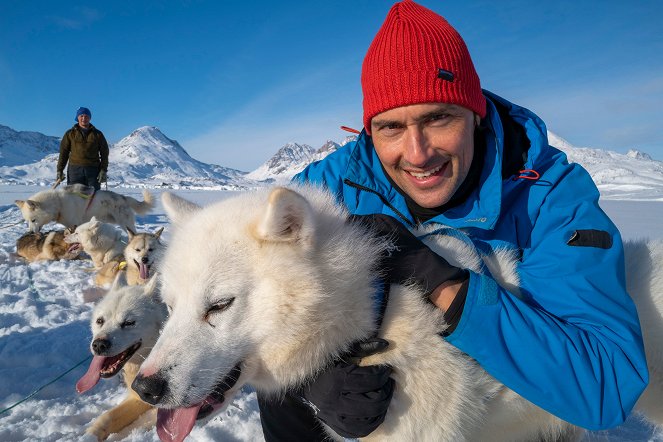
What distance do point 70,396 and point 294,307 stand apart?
2362 mm

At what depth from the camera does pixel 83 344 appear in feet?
11.2

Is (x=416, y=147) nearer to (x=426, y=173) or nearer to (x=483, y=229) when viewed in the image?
(x=426, y=173)

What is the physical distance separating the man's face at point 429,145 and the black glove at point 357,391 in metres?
0.77

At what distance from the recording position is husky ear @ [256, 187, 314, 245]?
124cm

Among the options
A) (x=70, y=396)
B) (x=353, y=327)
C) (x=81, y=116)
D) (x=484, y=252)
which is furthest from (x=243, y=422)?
(x=81, y=116)

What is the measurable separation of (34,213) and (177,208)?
27.4 feet

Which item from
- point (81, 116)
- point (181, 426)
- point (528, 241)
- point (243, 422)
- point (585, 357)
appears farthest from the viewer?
point (81, 116)

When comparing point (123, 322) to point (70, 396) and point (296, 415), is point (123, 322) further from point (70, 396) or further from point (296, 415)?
point (296, 415)

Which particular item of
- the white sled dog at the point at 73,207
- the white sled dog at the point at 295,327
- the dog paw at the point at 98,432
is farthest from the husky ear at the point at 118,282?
the white sled dog at the point at 73,207

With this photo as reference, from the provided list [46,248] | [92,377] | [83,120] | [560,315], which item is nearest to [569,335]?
[560,315]

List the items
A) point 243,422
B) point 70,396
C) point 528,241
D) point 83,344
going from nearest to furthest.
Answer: point 528,241, point 243,422, point 70,396, point 83,344

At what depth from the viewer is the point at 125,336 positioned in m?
2.81

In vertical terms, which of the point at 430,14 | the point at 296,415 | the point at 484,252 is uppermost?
the point at 430,14

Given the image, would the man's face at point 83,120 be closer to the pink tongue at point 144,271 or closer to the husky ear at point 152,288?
the pink tongue at point 144,271
